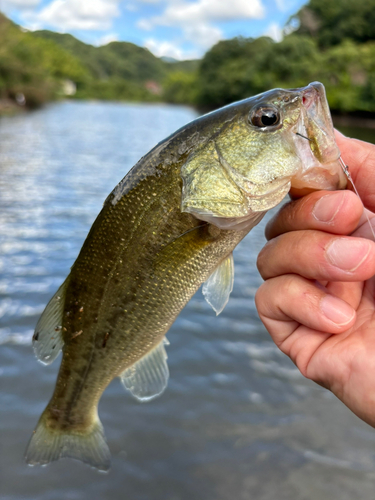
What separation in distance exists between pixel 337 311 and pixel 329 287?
30cm

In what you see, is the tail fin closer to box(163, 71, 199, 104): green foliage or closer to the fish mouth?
the fish mouth

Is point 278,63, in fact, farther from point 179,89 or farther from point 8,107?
point 179,89

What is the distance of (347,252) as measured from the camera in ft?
5.88

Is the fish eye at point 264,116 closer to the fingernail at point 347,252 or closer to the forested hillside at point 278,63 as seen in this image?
the fingernail at point 347,252

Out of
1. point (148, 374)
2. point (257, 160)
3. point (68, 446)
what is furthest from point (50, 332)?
point (257, 160)

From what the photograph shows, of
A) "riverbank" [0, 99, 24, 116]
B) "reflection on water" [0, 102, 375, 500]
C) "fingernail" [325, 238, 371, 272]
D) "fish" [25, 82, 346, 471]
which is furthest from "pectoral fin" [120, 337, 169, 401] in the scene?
"riverbank" [0, 99, 24, 116]

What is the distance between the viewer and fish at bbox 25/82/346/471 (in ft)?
6.05

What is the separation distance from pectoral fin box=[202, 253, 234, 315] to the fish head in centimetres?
30

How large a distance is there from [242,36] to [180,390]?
85.3 meters

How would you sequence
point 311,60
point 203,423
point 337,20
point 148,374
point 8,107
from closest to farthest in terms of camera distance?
point 148,374 < point 203,423 < point 8,107 < point 311,60 < point 337,20

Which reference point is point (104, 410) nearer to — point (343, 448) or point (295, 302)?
point (343, 448)

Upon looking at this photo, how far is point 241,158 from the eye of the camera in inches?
75.7

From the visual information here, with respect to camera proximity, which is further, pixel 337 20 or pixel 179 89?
pixel 179 89

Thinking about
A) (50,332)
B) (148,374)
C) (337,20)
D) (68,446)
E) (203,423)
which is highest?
(337,20)
